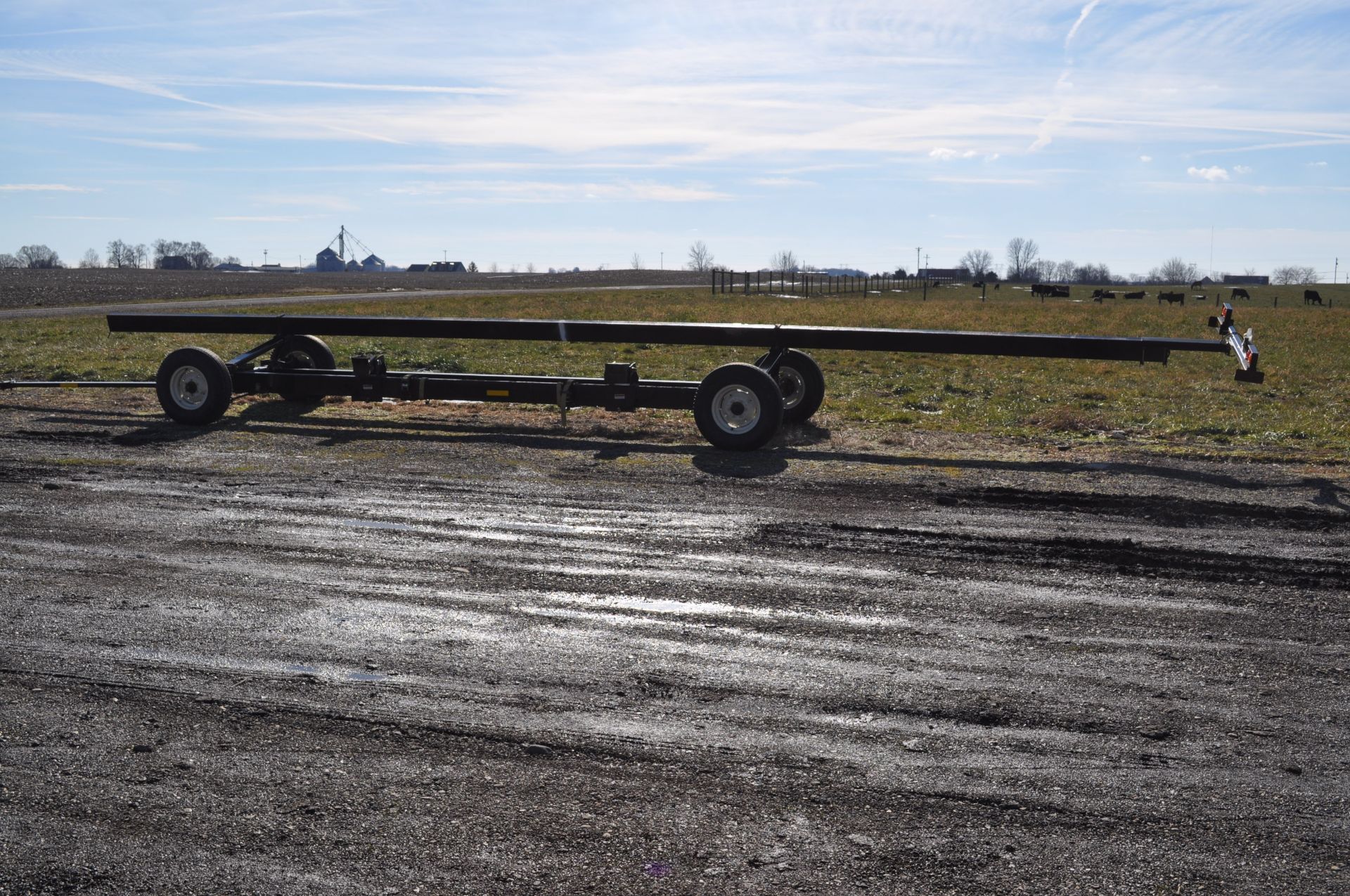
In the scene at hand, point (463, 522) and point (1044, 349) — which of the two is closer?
point (463, 522)

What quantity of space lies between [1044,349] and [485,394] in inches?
226

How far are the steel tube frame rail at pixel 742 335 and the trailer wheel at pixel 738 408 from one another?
0.58 meters

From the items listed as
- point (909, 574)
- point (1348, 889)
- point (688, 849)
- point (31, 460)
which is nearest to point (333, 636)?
point (688, 849)

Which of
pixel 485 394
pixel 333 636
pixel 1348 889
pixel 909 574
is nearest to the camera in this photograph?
pixel 1348 889

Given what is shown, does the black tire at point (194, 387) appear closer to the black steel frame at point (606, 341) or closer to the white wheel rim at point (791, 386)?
the black steel frame at point (606, 341)

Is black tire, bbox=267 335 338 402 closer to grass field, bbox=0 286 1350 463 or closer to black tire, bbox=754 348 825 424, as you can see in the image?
grass field, bbox=0 286 1350 463

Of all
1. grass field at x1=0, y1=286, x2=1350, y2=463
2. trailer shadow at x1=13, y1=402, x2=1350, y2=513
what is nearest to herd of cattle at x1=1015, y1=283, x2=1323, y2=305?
grass field at x1=0, y1=286, x2=1350, y2=463

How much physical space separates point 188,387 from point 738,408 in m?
6.17

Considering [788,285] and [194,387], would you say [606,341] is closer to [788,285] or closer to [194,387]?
[194,387]

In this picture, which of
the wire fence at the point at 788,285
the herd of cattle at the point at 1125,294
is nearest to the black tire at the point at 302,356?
the wire fence at the point at 788,285

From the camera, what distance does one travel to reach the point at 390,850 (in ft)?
12.4

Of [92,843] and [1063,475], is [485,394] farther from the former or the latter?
[92,843]

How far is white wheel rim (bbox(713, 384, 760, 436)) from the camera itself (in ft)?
36.2

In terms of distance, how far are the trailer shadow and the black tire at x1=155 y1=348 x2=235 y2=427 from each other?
155 millimetres
